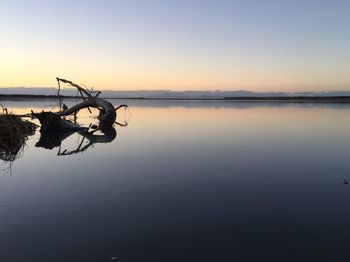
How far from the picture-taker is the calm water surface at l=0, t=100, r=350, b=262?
21.6 feet

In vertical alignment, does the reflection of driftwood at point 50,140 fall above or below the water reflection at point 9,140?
below

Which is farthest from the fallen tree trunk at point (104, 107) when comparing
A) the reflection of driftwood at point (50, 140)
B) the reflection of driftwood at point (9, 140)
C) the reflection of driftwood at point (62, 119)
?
the reflection of driftwood at point (9, 140)

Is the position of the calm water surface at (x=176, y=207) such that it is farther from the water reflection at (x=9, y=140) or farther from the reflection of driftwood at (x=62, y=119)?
the reflection of driftwood at (x=62, y=119)

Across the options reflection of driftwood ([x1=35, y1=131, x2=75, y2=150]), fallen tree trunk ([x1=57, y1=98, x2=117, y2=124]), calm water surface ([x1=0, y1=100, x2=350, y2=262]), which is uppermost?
fallen tree trunk ([x1=57, y1=98, x2=117, y2=124])

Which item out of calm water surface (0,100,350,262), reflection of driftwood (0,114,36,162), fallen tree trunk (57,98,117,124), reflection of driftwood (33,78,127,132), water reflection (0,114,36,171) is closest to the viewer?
calm water surface (0,100,350,262)

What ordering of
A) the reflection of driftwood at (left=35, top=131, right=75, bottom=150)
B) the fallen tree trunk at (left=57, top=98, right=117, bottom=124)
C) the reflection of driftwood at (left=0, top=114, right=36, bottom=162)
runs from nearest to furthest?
the reflection of driftwood at (left=0, top=114, right=36, bottom=162) → the reflection of driftwood at (left=35, top=131, right=75, bottom=150) → the fallen tree trunk at (left=57, top=98, right=117, bottom=124)

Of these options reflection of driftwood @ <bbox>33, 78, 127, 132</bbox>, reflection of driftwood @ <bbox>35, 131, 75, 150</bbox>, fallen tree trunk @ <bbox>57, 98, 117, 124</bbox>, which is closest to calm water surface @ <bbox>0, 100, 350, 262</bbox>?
reflection of driftwood @ <bbox>35, 131, 75, 150</bbox>

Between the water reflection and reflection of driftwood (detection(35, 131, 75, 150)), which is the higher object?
the water reflection

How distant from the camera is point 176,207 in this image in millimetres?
8977

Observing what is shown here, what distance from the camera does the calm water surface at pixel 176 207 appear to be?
660cm

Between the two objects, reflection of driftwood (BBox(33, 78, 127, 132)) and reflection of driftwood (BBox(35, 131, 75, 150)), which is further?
reflection of driftwood (BBox(33, 78, 127, 132))

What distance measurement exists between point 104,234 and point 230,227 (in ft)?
8.24

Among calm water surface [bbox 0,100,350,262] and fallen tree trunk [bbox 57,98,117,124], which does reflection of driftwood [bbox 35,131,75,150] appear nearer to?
calm water surface [bbox 0,100,350,262]

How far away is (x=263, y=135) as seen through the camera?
2495 cm
